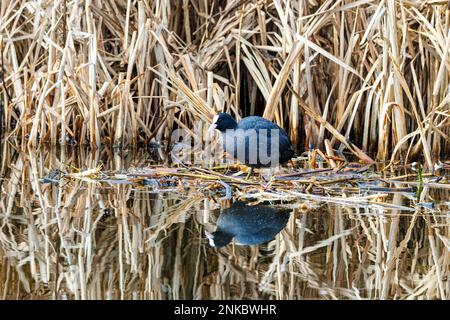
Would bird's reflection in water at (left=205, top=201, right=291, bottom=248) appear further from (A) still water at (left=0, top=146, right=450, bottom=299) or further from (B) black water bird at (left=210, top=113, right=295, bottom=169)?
(B) black water bird at (left=210, top=113, right=295, bottom=169)

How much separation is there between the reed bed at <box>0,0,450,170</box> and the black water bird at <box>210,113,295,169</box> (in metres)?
0.68

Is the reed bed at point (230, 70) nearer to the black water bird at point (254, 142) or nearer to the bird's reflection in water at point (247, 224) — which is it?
the black water bird at point (254, 142)

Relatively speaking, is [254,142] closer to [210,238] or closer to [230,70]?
[210,238]

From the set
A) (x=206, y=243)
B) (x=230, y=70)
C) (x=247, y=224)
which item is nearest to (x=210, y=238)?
(x=206, y=243)

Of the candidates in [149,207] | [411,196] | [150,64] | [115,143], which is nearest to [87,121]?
[115,143]

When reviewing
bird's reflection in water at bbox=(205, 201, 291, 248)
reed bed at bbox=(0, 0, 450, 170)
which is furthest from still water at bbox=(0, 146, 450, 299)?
reed bed at bbox=(0, 0, 450, 170)

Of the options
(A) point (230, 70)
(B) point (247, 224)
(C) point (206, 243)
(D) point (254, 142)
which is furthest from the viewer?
(A) point (230, 70)

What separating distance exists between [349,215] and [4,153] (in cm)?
328

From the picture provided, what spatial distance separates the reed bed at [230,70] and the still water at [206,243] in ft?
3.64

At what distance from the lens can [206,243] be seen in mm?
3494

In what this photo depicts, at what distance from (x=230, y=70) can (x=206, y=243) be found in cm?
298

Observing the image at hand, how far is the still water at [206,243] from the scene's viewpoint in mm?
2883

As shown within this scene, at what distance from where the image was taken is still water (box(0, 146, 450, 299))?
288 centimetres
